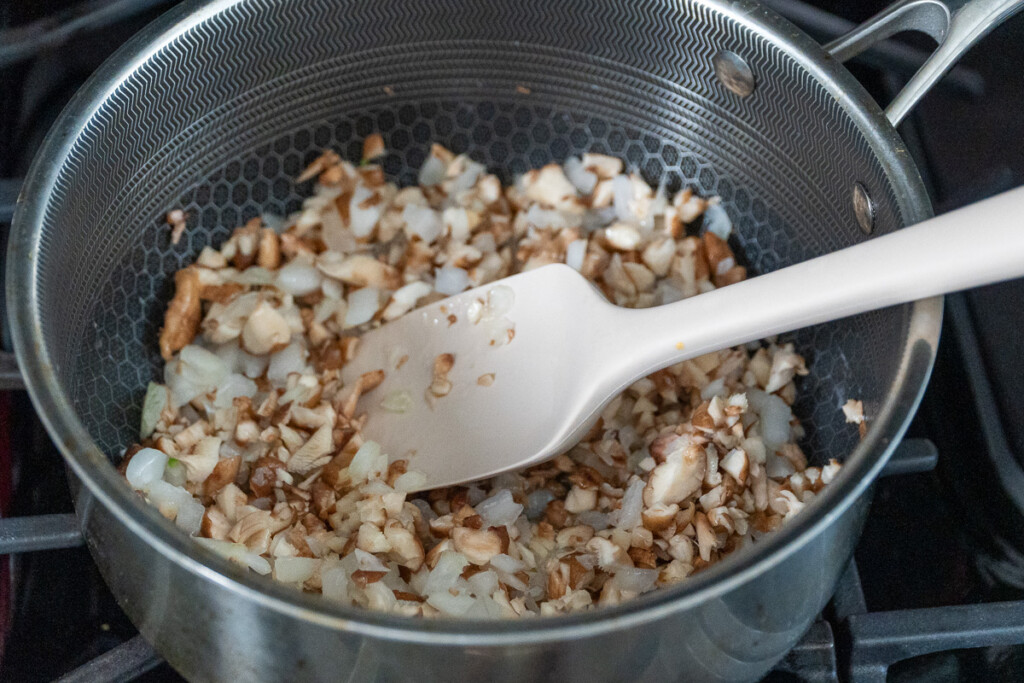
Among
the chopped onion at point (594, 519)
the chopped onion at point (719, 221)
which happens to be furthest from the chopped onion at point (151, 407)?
the chopped onion at point (719, 221)

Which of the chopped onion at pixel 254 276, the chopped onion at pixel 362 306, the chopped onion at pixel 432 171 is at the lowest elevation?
the chopped onion at pixel 362 306

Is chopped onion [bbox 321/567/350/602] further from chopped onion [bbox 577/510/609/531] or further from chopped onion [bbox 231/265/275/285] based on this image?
chopped onion [bbox 231/265/275/285]

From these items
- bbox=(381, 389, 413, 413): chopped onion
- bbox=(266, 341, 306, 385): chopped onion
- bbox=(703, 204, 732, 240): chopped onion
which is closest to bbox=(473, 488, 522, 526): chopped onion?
bbox=(381, 389, 413, 413): chopped onion

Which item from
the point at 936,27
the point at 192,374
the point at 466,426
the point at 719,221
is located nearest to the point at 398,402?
the point at 466,426

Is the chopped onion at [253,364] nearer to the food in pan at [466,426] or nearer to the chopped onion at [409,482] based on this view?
the food in pan at [466,426]

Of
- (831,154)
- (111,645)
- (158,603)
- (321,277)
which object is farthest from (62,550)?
(831,154)
